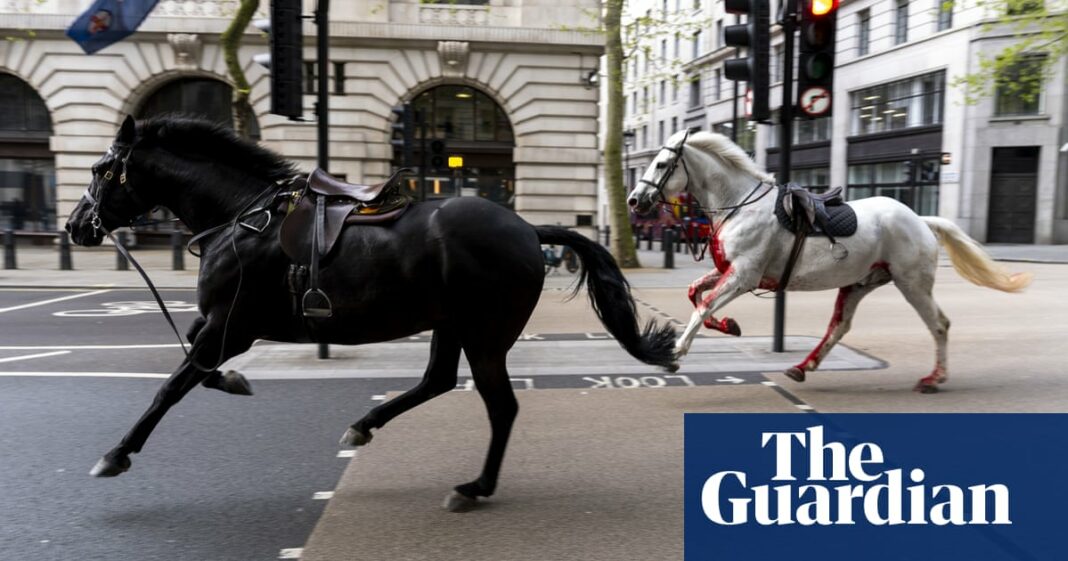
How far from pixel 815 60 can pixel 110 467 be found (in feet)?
22.6

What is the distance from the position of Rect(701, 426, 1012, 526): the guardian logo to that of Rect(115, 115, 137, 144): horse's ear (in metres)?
3.70

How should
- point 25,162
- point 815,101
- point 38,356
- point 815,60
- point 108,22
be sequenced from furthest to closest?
point 25,162 < point 108,22 < point 38,356 < point 815,101 < point 815,60

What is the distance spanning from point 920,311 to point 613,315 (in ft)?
11.8

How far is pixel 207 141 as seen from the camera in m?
4.51

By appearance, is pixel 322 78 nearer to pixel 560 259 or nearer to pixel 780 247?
pixel 780 247

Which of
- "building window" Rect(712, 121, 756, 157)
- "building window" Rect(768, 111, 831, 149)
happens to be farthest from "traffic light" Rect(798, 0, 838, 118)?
"building window" Rect(712, 121, 756, 157)

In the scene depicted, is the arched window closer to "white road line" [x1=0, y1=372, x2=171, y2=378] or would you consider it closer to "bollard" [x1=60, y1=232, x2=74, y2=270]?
"bollard" [x1=60, y1=232, x2=74, y2=270]

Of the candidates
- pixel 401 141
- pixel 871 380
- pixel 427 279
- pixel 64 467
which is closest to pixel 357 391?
pixel 64 467

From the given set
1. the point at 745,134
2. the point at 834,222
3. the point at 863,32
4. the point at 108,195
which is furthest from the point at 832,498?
the point at 745,134

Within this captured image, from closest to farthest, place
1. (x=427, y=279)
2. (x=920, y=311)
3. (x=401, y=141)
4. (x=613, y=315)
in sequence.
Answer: (x=427, y=279)
(x=613, y=315)
(x=920, y=311)
(x=401, y=141)

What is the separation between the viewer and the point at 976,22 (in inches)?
1089

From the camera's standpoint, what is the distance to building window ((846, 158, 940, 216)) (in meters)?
31.1

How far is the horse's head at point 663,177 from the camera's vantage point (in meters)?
6.57

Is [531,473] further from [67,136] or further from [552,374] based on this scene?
[67,136]
